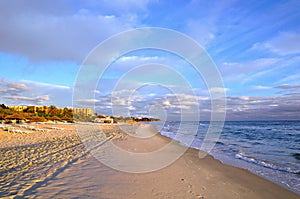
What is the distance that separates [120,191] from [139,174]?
138 cm

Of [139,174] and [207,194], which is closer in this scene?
[207,194]

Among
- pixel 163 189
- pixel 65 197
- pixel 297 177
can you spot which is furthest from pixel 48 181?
pixel 297 177

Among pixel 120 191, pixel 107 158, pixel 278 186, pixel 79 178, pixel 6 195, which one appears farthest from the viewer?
pixel 107 158

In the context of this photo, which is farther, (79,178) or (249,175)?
(249,175)

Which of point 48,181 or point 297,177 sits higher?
point 48,181

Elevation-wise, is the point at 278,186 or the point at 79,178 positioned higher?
the point at 79,178

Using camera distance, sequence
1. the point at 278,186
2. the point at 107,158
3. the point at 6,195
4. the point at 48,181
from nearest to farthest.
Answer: the point at 6,195 → the point at 48,181 → the point at 278,186 → the point at 107,158

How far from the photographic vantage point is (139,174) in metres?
5.52

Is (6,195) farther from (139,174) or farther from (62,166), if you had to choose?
(139,174)

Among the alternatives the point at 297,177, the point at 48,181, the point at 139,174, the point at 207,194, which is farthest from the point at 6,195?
the point at 297,177

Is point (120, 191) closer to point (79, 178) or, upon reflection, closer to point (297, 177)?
point (79, 178)

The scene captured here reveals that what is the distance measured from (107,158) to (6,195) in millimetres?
3920

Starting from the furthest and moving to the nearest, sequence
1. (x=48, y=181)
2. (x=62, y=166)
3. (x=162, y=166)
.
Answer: (x=162, y=166), (x=62, y=166), (x=48, y=181)

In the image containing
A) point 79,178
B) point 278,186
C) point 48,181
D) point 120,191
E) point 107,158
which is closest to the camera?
point 120,191
